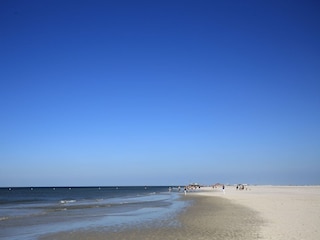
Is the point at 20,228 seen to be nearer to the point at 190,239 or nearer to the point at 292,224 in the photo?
the point at 190,239

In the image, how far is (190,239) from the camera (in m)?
14.7

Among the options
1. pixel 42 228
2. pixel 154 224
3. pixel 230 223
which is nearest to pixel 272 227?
pixel 230 223

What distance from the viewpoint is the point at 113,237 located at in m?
16.0

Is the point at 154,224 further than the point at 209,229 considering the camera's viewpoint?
Yes

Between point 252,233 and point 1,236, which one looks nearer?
point 252,233

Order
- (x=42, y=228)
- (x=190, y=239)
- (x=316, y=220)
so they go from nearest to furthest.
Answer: (x=190, y=239)
(x=316, y=220)
(x=42, y=228)

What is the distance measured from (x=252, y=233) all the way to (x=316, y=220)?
5.23 metres

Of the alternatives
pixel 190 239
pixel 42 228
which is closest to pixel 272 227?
pixel 190 239

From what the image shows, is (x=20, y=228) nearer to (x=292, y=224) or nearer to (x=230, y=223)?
(x=230, y=223)

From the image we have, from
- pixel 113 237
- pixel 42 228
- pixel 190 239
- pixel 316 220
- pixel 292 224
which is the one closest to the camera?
pixel 190 239

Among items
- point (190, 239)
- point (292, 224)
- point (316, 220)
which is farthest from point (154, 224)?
point (316, 220)

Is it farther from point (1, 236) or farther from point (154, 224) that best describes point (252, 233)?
point (1, 236)

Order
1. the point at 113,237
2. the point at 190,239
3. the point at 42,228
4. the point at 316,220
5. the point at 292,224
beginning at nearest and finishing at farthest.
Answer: the point at 190,239, the point at 113,237, the point at 292,224, the point at 316,220, the point at 42,228

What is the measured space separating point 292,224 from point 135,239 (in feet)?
26.7
